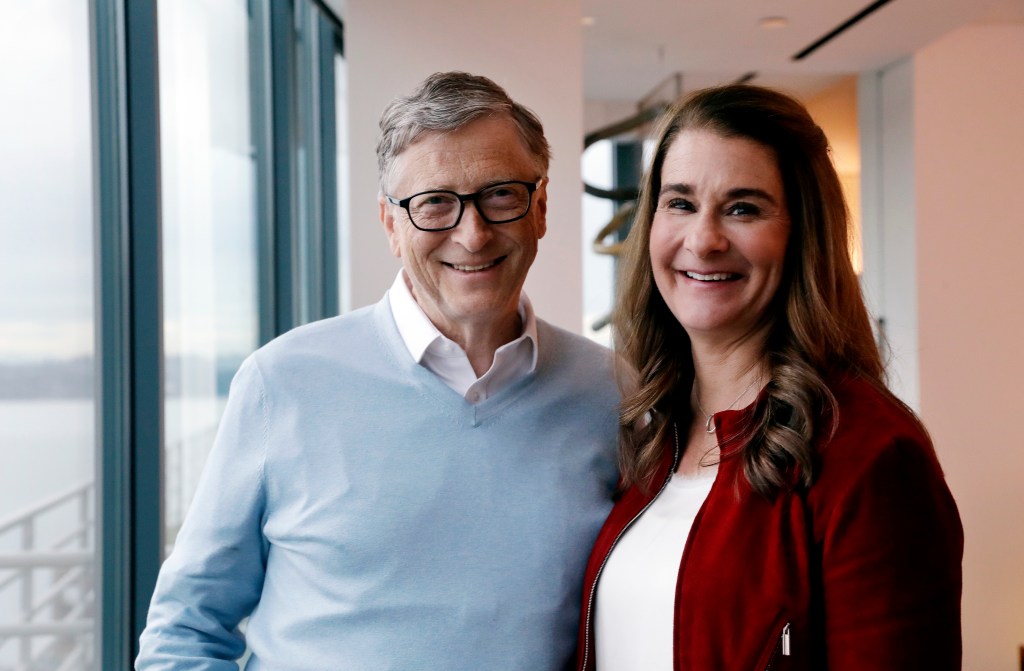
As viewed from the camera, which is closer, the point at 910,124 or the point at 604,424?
the point at 604,424

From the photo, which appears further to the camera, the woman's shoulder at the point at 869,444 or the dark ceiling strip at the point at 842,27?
the dark ceiling strip at the point at 842,27

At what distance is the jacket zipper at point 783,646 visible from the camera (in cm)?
130

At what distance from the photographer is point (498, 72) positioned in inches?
152

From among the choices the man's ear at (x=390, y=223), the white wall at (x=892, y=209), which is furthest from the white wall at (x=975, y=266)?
the man's ear at (x=390, y=223)

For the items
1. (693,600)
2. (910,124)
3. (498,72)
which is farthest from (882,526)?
(910,124)

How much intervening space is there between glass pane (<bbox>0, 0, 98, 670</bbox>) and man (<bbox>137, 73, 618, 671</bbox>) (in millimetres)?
349

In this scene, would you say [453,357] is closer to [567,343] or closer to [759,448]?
[567,343]

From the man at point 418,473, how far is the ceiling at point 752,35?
3.08m

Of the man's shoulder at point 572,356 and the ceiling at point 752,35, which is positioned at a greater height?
the ceiling at point 752,35

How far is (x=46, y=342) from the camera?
1.83 meters

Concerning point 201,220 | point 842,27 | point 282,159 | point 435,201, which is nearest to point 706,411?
point 435,201

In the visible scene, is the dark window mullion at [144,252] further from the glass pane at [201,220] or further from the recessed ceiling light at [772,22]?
the recessed ceiling light at [772,22]

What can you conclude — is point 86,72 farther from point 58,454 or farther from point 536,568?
point 536,568

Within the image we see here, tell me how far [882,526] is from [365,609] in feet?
2.54
